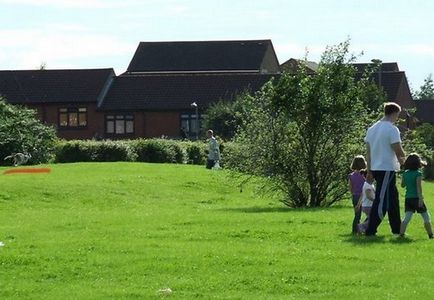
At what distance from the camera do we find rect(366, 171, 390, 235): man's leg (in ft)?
56.2

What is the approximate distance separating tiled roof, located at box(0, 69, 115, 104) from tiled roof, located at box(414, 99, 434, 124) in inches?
1667

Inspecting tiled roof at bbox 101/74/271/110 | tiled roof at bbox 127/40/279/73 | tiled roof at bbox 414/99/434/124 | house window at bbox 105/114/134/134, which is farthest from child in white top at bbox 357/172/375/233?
tiled roof at bbox 414/99/434/124

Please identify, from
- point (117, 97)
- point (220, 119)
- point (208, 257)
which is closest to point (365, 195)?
point (208, 257)

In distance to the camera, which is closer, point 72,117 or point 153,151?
point 153,151

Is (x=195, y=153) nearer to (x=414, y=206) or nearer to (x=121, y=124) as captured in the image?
(x=121, y=124)

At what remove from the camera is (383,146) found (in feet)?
56.8

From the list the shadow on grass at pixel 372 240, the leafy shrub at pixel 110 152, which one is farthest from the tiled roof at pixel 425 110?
the shadow on grass at pixel 372 240

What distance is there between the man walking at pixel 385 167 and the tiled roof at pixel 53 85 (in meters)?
67.6

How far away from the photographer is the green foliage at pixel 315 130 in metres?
26.7

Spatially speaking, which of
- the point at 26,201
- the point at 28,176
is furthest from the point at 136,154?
the point at 26,201

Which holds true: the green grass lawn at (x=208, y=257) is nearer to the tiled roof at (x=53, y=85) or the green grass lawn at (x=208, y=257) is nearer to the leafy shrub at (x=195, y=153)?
the leafy shrub at (x=195, y=153)

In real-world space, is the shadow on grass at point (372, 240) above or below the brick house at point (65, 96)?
below

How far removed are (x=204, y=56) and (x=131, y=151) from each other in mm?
57362

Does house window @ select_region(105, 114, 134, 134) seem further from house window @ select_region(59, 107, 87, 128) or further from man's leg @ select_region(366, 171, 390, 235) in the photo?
man's leg @ select_region(366, 171, 390, 235)
